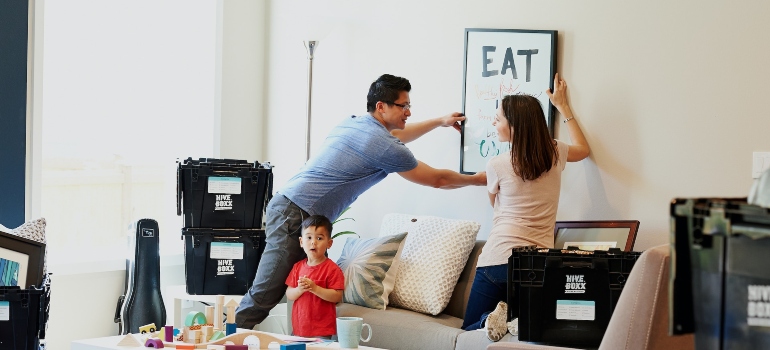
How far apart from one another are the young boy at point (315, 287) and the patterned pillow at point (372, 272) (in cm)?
23

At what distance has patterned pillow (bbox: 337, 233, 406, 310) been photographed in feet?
14.0

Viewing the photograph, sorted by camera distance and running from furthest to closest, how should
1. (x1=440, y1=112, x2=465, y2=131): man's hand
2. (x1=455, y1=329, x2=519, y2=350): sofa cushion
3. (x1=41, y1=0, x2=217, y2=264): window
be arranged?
(x1=41, y1=0, x2=217, y2=264): window, (x1=440, y1=112, x2=465, y2=131): man's hand, (x1=455, y1=329, x2=519, y2=350): sofa cushion

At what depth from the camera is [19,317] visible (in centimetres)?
331

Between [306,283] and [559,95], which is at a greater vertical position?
[559,95]

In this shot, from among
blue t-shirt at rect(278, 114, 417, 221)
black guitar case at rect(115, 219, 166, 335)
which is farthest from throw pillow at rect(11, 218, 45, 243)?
blue t-shirt at rect(278, 114, 417, 221)

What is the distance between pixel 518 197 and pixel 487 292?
0.41 meters

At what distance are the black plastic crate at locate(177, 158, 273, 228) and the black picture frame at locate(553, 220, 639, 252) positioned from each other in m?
1.40

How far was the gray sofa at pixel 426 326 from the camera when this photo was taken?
378cm

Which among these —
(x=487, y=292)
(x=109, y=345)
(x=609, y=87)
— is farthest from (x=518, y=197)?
(x=109, y=345)

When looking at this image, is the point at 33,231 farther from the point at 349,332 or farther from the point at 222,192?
the point at 349,332

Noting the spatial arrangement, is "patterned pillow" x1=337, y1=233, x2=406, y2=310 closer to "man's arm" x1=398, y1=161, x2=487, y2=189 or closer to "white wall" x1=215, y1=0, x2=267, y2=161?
"man's arm" x1=398, y1=161, x2=487, y2=189

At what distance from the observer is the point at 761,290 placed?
63.3 inches

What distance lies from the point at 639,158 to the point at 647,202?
194mm

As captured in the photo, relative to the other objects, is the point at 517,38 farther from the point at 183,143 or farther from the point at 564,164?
the point at 183,143
